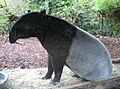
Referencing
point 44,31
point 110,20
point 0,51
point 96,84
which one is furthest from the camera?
point 110,20

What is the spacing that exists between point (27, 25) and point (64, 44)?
33 cm

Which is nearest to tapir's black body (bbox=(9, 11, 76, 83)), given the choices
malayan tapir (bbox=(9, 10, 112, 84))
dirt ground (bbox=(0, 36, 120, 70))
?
malayan tapir (bbox=(9, 10, 112, 84))

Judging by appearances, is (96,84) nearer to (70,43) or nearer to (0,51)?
(70,43)

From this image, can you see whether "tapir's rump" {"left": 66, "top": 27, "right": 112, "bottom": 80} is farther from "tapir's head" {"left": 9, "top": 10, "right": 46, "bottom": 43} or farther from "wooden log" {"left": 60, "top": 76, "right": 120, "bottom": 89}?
"wooden log" {"left": 60, "top": 76, "right": 120, "bottom": 89}

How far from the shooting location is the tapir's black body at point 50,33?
2.01 meters

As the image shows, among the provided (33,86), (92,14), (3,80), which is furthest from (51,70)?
(92,14)

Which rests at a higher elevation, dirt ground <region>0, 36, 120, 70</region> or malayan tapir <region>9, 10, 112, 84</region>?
malayan tapir <region>9, 10, 112, 84</region>

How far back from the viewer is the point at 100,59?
2.34 m

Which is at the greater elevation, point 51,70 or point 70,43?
point 70,43

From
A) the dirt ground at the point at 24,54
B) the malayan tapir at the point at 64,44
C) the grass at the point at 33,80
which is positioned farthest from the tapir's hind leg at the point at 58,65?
the dirt ground at the point at 24,54

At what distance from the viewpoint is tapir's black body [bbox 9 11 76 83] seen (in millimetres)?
2012

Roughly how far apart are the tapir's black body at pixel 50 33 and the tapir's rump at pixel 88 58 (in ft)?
0.19

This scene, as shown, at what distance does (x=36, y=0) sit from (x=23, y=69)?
2088mm

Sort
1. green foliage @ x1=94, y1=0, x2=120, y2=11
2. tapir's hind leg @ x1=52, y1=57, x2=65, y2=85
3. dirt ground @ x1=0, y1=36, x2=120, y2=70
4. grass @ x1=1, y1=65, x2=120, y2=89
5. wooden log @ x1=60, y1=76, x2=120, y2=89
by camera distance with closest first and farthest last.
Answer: wooden log @ x1=60, y1=76, x2=120, y2=89, tapir's hind leg @ x1=52, y1=57, x2=65, y2=85, grass @ x1=1, y1=65, x2=120, y2=89, dirt ground @ x1=0, y1=36, x2=120, y2=70, green foliage @ x1=94, y1=0, x2=120, y2=11
